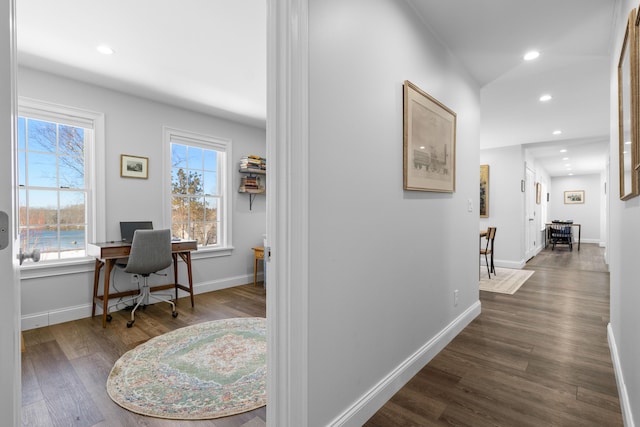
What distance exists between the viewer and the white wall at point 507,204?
6141mm

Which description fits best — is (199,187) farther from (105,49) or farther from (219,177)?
(105,49)

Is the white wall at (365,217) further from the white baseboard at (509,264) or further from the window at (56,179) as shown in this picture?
the white baseboard at (509,264)

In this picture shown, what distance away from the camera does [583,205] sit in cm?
1083

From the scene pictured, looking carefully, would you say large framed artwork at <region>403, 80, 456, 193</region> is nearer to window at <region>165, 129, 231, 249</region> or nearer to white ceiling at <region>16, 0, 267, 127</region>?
white ceiling at <region>16, 0, 267, 127</region>

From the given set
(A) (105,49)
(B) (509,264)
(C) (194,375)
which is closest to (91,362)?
(C) (194,375)

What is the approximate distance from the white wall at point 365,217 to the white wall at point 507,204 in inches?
181

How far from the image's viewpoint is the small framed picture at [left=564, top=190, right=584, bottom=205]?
10891 millimetres

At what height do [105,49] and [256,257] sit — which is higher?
[105,49]

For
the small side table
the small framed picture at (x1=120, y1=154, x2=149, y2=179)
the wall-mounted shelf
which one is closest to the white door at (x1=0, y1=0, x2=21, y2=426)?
the small framed picture at (x1=120, y1=154, x2=149, y2=179)

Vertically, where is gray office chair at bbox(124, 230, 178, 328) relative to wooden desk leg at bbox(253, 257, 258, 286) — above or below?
above

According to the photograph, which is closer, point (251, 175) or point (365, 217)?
point (365, 217)

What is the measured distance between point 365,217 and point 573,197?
1265cm

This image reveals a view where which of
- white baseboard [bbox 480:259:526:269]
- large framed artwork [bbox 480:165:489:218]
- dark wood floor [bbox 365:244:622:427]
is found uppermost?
large framed artwork [bbox 480:165:489:218]

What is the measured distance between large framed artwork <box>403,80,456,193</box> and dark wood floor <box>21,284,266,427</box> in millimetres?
1715
